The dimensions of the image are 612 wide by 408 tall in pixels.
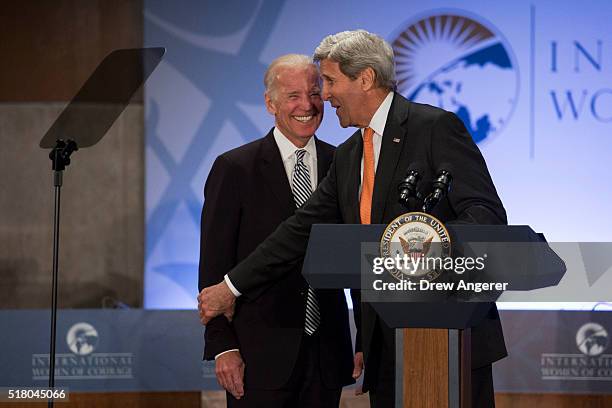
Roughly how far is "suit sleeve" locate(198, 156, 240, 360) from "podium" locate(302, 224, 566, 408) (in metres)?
1.08

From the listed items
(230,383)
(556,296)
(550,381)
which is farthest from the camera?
(550,381)

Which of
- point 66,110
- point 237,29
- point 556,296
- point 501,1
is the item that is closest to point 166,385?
point 66,110

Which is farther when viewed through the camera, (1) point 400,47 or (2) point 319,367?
(1) point 400,47

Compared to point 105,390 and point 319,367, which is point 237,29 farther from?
point 319,367

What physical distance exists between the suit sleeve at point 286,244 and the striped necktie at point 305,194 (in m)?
0.20

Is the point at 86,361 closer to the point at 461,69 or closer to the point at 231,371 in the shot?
the point at 231,371

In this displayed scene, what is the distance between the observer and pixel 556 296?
7.21 feet

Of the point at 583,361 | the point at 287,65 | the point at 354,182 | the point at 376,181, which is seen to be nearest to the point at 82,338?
the point at 287,65

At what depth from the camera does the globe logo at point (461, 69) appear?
4.96 m

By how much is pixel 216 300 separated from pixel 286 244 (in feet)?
0.87

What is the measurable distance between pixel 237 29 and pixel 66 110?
941 mm

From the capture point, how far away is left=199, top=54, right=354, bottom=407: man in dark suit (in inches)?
121

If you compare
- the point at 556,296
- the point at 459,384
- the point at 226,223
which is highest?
the point at 226,223

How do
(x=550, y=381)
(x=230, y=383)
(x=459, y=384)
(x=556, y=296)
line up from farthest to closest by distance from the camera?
(x=550, y=381) → (x=230, y=383) → (x=556, y=296) → (x=459, y=384)
